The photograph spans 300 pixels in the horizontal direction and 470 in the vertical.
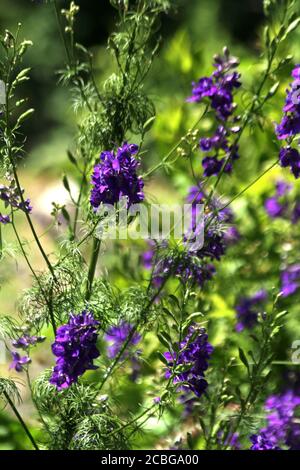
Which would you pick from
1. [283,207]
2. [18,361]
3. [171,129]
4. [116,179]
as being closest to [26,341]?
[18,361]

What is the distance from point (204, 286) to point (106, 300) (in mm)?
487

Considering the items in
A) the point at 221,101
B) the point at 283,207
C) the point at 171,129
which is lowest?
the point at 221,101

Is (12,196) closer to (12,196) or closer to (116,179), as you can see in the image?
(12,196)

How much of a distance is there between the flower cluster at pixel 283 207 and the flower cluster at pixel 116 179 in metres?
1.43

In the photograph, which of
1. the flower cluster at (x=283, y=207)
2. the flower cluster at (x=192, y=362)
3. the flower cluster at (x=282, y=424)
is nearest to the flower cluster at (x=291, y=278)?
the flower cluster at (x=283, y=207)

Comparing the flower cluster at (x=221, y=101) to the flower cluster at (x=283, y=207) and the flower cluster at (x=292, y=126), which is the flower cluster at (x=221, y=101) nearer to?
the flower cluster at (x=292, y=126)

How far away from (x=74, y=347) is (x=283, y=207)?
5.32ft

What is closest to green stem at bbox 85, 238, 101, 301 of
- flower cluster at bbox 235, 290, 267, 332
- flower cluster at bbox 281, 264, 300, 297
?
flower cluster at bbox 235, 290, 267, 332

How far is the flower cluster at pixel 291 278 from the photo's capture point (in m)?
3.37

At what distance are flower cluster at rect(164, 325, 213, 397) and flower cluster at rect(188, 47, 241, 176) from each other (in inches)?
20.8

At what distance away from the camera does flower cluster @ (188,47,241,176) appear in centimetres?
253

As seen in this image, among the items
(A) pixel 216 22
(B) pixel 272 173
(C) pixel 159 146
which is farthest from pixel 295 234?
(A) pixel 216 22

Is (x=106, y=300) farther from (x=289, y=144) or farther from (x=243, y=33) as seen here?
(x=243, y=33)

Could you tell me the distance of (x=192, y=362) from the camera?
7.52 ft
